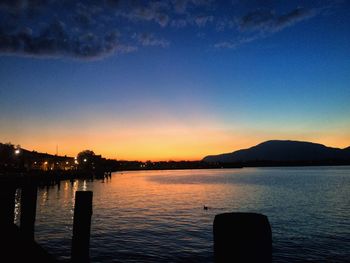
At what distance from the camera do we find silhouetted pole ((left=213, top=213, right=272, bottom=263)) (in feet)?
6.91

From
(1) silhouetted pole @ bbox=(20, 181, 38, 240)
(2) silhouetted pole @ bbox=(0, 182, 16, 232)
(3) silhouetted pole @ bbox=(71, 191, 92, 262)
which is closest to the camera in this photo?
(3) silhouetted pole @ bbox=(71, 191, 92, 262)

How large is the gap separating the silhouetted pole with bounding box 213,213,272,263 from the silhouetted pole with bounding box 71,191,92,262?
670cm

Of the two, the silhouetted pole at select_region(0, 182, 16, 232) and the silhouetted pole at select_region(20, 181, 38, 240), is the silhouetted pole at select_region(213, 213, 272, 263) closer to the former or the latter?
the silhouetted pole at select_region(0, 182, 16, 232)

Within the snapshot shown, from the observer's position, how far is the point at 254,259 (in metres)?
2.11

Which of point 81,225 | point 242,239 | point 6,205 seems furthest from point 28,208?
point 242,239

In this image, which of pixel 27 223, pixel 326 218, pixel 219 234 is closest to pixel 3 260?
pixel 27 223

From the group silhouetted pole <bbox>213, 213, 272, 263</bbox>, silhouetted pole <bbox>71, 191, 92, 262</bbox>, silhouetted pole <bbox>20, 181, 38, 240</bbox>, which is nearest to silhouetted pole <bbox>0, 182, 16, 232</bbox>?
silhouetted pole <bbox>20, 181, 38, 240</bbox>

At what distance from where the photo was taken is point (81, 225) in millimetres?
8586

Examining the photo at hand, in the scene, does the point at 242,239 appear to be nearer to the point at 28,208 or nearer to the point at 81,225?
the point at 81,225

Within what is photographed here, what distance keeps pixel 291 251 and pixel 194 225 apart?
10106 mm

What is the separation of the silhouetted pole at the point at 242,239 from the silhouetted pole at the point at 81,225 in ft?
22.0

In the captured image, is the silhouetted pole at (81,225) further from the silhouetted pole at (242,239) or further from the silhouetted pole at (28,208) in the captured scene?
the silhouetted pole at (242,239)

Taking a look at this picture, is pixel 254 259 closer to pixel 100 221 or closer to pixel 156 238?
pixel 156 238

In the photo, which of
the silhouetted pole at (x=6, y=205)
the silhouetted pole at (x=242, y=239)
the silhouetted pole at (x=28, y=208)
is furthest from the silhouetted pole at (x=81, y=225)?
the silhouetted pole at (x=242, y=239)
